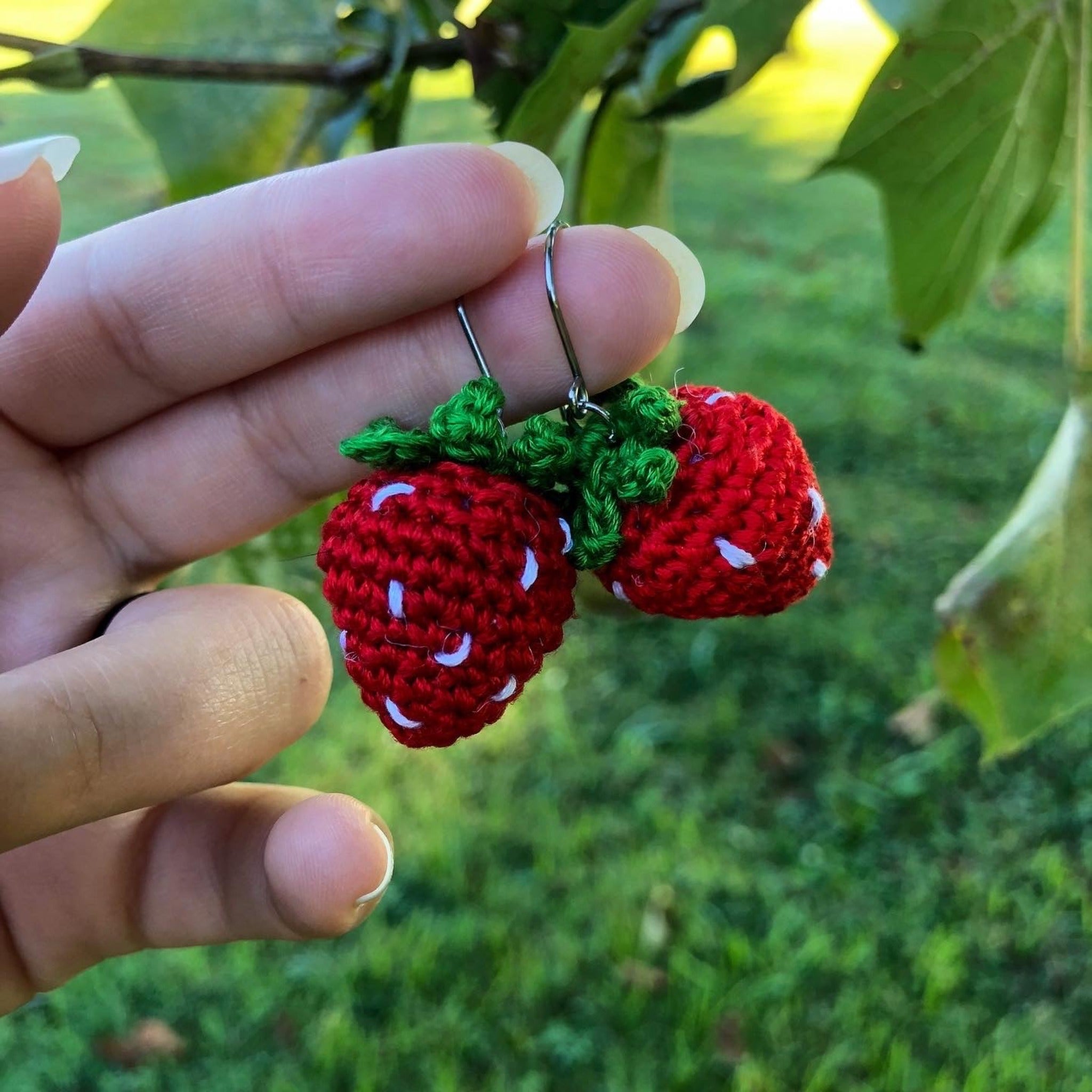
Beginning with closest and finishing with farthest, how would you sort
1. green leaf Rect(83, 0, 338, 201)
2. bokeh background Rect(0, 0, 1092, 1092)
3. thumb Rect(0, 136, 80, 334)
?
thumb Rect(0, 136, 80, 334) < green leaf Rect(83, 0, 338, 201) < bokeh background Rect(0, 0, 1092, 1092)

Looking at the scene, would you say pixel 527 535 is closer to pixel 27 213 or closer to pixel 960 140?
pixel 27 213

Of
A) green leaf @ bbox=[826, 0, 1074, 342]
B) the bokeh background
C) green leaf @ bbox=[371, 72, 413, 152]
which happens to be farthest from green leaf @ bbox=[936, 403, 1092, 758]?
green leaf @ bbox=[371, 72, 413, 152]

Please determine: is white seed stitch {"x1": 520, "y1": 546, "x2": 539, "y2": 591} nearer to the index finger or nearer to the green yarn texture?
the green yarn texture

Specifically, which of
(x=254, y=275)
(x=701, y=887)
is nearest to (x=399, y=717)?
(x=254, y=275)

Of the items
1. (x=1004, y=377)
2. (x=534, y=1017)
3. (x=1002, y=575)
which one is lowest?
(x=1004, y=377)

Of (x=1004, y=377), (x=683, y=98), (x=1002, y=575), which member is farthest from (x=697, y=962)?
(x=1004, y=377)

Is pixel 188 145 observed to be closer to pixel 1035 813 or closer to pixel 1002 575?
pixel 1002 575
